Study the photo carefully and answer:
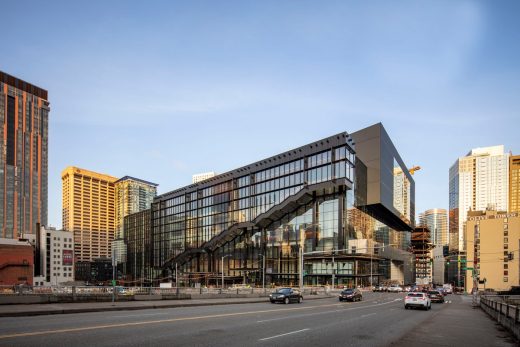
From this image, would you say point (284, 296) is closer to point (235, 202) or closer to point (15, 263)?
point (235, 202)

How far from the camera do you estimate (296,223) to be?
3228 inches

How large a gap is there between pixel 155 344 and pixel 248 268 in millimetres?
79380

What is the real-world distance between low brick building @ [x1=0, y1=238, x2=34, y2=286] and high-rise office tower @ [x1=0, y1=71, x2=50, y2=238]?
2753 inches

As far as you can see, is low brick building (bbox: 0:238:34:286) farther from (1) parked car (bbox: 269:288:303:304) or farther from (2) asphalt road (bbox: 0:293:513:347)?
(2) asphalt road (bbox: 0:293:513:347)

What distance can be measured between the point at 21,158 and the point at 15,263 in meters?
88.8

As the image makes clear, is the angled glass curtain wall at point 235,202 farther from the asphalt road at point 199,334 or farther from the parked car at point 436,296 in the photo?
the asphalt road at point 199,334

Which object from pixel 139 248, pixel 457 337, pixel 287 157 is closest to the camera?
pixel 457 337

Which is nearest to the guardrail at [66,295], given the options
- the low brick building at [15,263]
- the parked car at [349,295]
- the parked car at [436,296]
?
the parked car at [349,295]

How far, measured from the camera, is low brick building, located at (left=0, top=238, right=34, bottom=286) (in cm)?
11319

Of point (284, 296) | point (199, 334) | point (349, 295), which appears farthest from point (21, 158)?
point (199, 334)

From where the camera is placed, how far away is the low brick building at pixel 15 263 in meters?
113

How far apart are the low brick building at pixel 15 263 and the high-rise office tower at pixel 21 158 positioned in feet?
229

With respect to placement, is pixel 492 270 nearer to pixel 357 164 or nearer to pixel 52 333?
pixel 357 164

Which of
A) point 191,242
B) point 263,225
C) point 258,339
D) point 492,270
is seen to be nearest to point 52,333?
point 258,339
